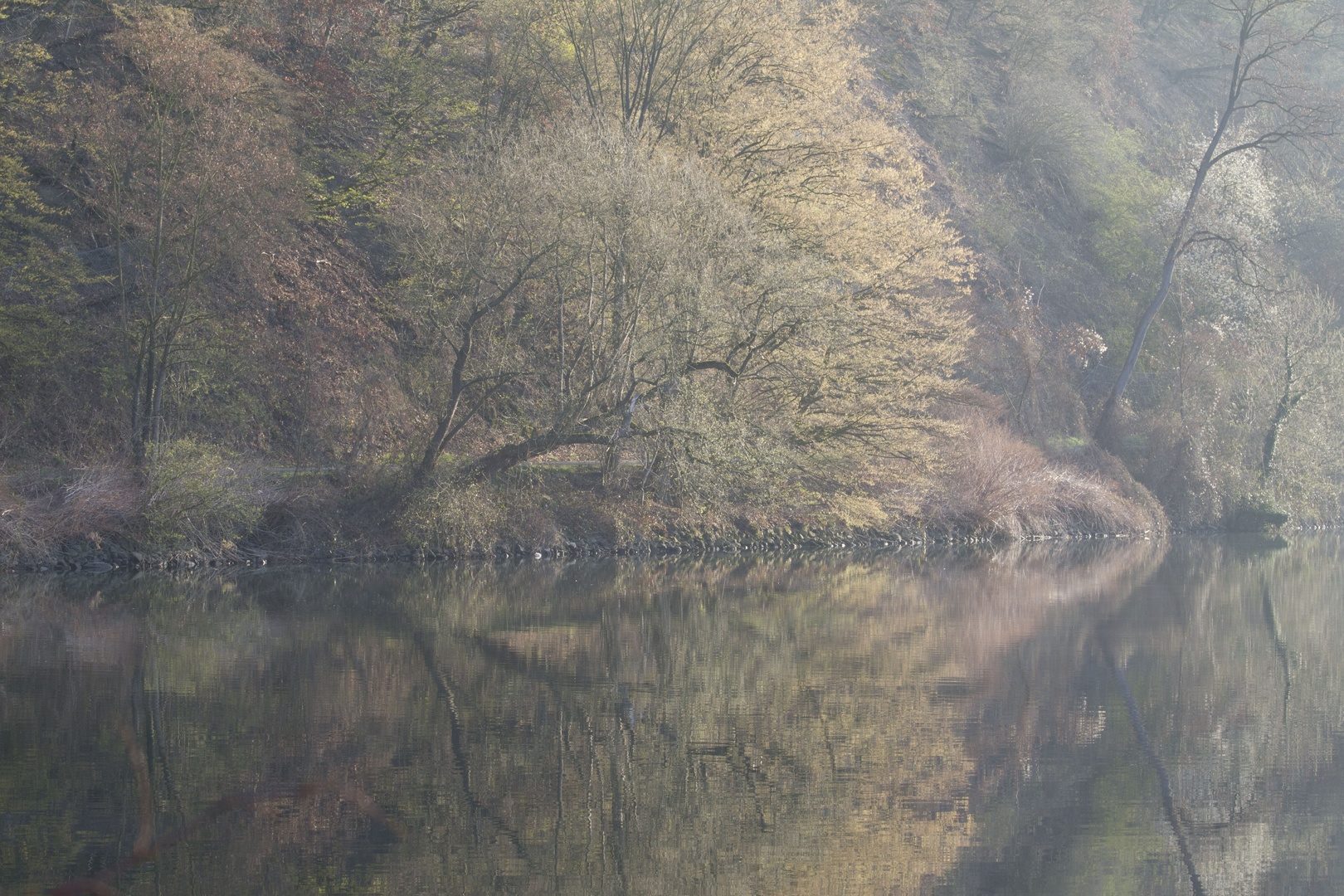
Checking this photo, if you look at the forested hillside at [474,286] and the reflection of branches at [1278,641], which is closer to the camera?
the reflection of branches at [1278,641]

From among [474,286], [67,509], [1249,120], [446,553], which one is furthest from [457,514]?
[1249,120]

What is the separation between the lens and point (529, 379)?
24797 mm

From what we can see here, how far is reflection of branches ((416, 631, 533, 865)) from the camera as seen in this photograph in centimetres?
675

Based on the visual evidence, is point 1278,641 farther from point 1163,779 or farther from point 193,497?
point 193,497

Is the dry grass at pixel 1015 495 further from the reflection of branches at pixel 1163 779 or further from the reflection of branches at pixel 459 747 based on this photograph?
the reflection of branches at pixel 459 747

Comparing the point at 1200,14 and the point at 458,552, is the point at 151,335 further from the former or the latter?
the point at 1200,14

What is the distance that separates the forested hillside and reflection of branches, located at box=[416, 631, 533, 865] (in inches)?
389

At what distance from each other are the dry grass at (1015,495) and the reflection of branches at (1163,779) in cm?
1797

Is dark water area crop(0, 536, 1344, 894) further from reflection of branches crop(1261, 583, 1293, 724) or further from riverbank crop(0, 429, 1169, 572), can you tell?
riverbank crop(0, 429, 1169, 572)

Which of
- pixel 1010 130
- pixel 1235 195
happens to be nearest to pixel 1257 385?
pixel 1235 195

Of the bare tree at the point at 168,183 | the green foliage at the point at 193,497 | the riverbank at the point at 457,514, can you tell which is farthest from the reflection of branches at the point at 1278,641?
the bare tree at the point at 168,183

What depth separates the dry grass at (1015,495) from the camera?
31.4 m

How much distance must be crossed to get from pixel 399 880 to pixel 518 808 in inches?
51.5

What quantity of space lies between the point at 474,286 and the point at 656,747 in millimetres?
14421
